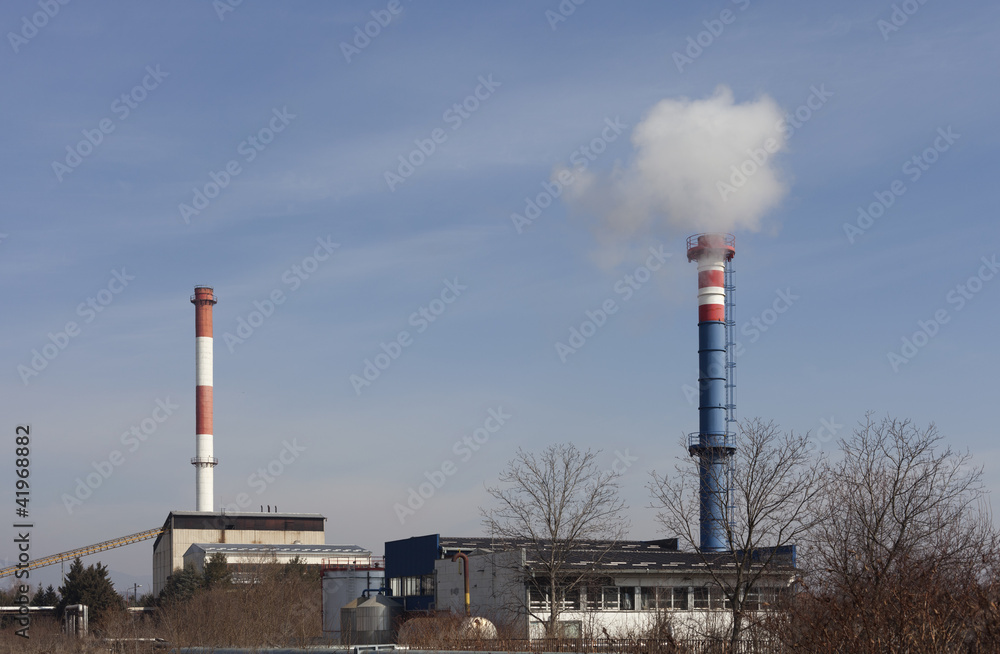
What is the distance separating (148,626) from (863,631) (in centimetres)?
4493

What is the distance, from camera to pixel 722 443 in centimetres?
5762

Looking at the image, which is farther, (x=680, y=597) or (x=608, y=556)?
(x=608, y=556)

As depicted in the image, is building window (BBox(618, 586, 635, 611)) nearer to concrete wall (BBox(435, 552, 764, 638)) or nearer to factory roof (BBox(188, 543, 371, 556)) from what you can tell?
concrete wall (BBox(435, 552, 764, 638))

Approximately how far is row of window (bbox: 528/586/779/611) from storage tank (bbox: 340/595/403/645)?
8101mm

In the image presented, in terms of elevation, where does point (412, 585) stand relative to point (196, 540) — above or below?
below

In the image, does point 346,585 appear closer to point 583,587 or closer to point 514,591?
point 514,591

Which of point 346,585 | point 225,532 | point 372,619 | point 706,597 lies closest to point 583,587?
point 706,597

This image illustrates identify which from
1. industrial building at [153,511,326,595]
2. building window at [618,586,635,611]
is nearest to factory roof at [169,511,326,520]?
industrial building at [153,511,326,595]

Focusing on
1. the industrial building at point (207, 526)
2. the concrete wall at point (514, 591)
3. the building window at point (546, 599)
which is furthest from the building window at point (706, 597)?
the industrial building at point (207, 526)

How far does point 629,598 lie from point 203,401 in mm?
50690

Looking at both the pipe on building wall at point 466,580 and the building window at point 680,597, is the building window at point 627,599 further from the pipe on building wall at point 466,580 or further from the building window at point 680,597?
the pipe on building wall at point 466,580

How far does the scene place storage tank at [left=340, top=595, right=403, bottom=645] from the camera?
47.0 metres

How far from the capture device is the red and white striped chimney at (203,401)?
84188mm

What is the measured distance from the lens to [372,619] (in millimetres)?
48125
